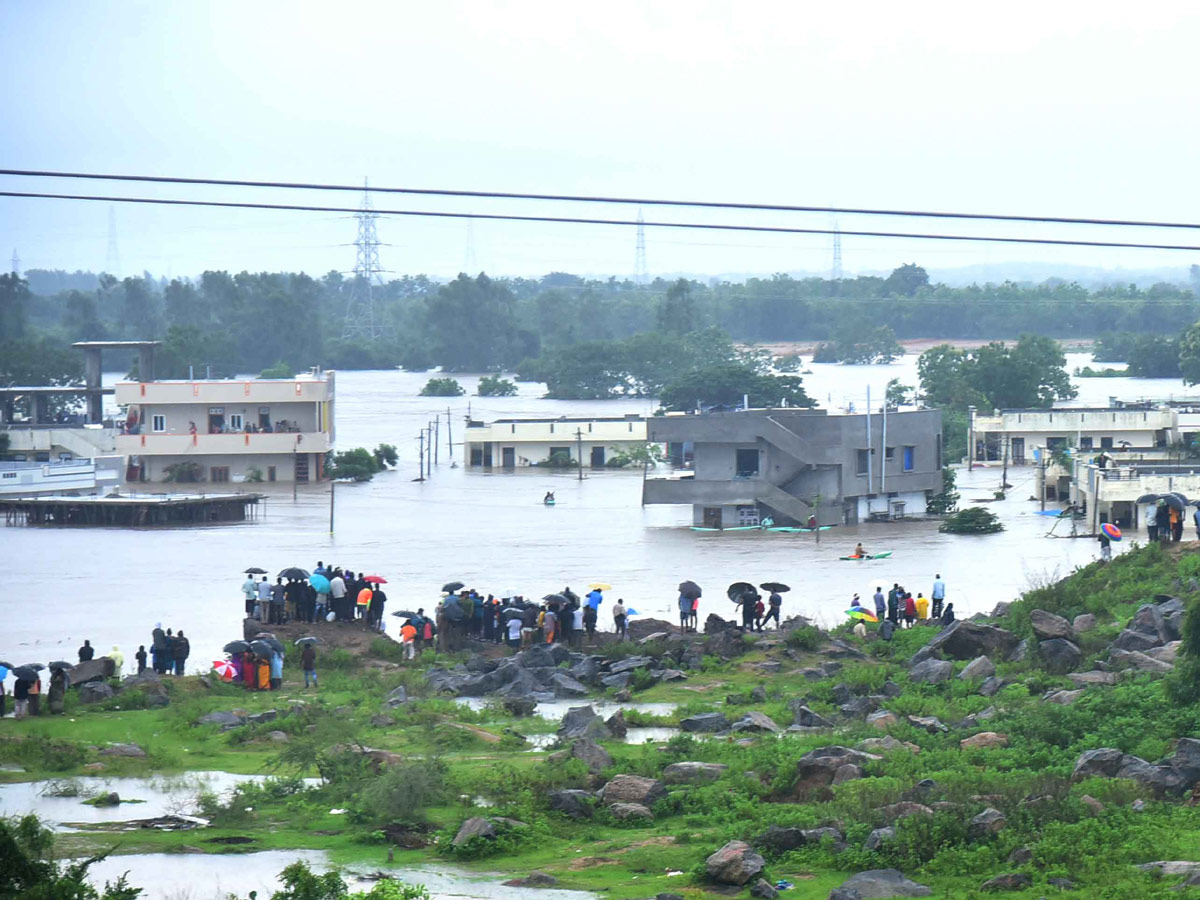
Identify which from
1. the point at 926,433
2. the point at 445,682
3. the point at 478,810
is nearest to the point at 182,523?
the point at 926,433

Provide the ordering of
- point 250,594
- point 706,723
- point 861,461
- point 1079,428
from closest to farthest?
point 706,723 → point 250,594 → point 861,461 → point 1079,428

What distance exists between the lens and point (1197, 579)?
63.1ft

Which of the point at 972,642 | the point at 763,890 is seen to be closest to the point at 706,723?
the point at 972,642

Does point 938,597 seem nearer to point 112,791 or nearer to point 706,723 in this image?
point 706,723

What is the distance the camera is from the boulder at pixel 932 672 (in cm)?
1669

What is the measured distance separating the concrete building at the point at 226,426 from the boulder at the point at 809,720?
3759cm

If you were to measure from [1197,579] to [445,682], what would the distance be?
28.5 ft

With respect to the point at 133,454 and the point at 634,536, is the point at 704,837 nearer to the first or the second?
the point at 634,536

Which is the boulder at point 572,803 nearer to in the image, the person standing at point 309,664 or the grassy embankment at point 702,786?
the grassy embankment at point 702,786

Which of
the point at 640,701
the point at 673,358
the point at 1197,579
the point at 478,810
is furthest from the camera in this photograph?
the point at 673,358

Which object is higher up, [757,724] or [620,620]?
[620,620]

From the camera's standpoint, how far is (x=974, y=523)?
37125 millimetres

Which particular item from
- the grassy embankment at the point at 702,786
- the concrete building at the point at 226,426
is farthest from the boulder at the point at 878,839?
the concrete building at the point at 226,426

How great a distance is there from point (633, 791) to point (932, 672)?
5.35 metres
